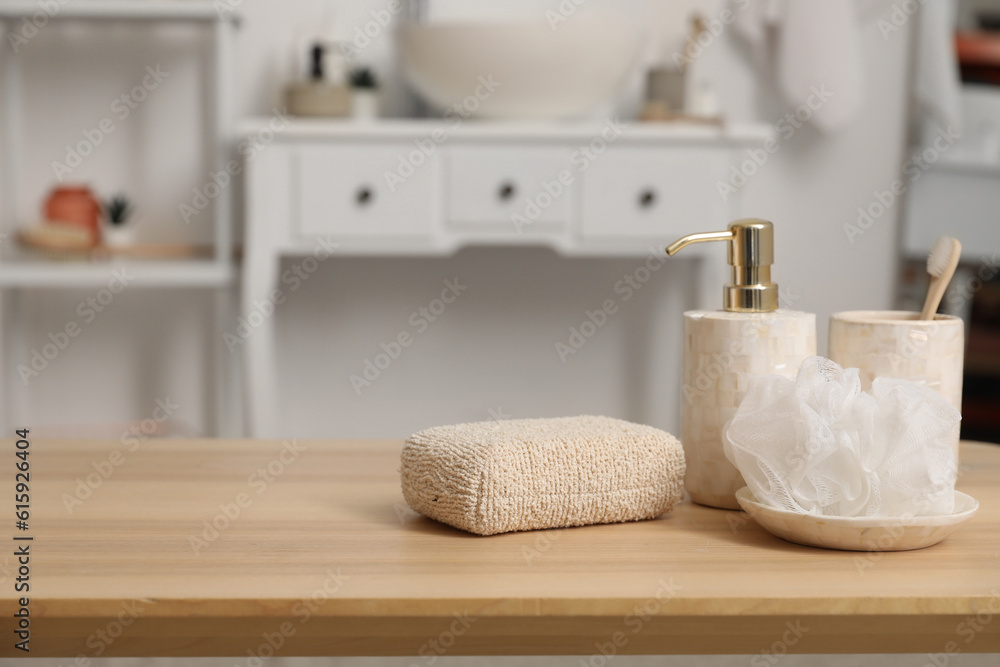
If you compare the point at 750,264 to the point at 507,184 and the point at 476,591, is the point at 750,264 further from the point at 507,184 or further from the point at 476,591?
the point at 507,184

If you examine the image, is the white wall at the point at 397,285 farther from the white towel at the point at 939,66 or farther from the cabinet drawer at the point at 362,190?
the cabinet drawer at the point at 362,190

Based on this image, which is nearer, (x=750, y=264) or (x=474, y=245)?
(x=750, y=264)

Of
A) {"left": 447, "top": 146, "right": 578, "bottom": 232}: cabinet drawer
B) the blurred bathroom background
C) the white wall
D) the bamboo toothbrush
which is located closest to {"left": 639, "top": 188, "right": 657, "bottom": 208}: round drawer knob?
{"left": 447, "top": 146, "right": 578, "bottom": 232}: cabinet drawer

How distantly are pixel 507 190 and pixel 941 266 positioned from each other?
1.08 meters

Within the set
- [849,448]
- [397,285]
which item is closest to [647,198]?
[397,285]

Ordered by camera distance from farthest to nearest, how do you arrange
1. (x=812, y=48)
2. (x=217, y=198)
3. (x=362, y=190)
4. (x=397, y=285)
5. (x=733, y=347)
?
1. (x=397, y=285)
2. (x=812, y=48)
3. (x=217, y=198)
4. (x=362, y=190)
5. (x=733, y=347)

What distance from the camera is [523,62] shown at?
5.22 feet

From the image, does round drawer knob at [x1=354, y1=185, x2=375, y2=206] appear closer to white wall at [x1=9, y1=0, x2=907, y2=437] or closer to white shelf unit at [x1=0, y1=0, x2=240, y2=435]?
white shelf unit at [x1=0, y1=0, x2=240, y2=435]

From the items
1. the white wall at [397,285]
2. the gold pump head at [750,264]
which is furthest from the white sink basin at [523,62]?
the gold pump head at [750,264]

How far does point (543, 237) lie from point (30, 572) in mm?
1234

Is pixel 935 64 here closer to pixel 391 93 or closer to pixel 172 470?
pixel 391 93

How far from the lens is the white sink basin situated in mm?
1573

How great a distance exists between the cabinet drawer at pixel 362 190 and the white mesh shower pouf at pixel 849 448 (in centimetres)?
113

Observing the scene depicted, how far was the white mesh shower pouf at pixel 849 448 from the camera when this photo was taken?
1.62 feet
